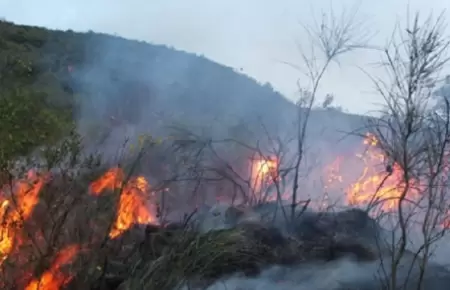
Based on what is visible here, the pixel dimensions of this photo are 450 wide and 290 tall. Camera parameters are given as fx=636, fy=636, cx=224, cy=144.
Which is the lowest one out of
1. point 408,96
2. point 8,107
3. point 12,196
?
point 12,196

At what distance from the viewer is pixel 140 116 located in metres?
21.6

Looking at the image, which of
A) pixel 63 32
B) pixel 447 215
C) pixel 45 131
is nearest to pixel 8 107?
pixel 45 131

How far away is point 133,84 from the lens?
26375mm

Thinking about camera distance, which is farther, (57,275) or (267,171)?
(267,171)

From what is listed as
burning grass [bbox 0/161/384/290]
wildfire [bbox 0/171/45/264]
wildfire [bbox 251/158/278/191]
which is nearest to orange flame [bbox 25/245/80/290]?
→ burning grass [bbox 0/161/384/290]

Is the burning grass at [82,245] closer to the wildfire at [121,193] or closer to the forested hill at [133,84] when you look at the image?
the wildfire at [121,193]

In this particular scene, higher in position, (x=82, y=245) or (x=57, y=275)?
(x=82, y=245)

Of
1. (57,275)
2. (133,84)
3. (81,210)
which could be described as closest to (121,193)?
(81,210)

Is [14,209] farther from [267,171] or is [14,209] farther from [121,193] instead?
[267,171]

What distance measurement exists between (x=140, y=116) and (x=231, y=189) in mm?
7686

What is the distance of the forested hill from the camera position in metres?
21.0

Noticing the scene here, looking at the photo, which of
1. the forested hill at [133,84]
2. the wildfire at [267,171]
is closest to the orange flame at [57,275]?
the wildfire at [267,171]

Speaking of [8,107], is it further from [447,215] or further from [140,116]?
[140,116]

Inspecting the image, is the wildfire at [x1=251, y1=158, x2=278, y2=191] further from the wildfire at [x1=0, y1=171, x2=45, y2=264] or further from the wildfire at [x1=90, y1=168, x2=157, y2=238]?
the wildfire at [x1=0, y1=171, x2=45, y2=264]
